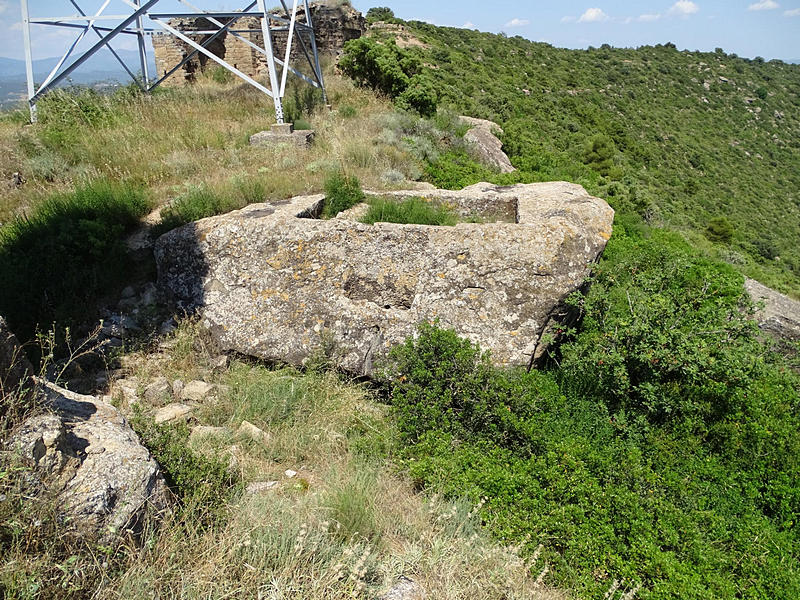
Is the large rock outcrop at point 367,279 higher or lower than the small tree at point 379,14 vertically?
lower

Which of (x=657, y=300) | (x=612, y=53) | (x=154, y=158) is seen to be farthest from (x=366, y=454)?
(x=612, y=53)

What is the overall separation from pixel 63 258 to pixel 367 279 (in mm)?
3344

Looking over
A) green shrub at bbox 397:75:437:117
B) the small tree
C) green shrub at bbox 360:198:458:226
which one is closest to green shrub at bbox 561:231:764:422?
green shrub at bbox 360:198:458:226

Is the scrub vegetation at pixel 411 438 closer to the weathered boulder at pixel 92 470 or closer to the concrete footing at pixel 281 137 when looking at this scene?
the weathered boulder at pixel 92 470

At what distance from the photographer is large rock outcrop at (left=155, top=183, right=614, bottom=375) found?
4.69 meters

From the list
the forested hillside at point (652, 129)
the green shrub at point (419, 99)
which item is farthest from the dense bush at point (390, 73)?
the forested hillside at point (652, 129)

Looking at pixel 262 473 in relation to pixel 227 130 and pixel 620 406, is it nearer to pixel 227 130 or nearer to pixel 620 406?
pixel 620 406

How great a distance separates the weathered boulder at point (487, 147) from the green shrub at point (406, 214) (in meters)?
4.68

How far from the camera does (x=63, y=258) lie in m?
5.24

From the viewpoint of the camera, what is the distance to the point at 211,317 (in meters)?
4.99

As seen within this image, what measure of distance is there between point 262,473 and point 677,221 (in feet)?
62.1

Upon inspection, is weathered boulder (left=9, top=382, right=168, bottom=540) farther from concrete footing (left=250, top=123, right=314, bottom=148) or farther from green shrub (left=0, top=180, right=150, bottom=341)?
concrete footing (left=250, top=123, right=314, bottom=148)

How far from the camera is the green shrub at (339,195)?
6414 mm

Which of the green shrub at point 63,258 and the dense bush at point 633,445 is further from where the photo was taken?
the green shrub at point 63,258
